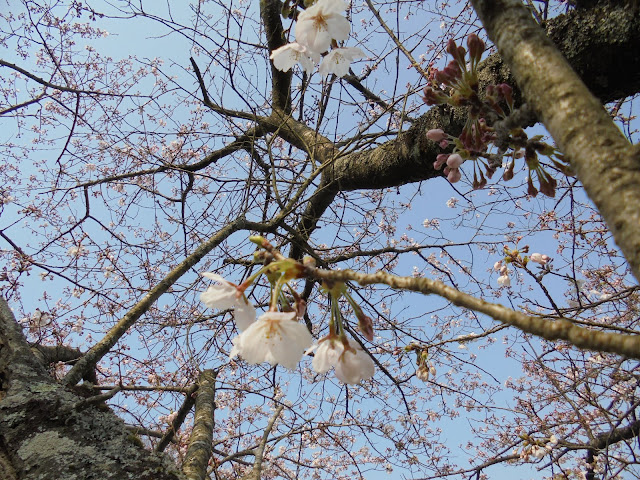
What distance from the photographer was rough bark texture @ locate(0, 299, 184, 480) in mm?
984

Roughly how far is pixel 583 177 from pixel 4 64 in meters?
4.07

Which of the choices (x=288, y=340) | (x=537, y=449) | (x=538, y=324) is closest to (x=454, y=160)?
(x=288, y=340)

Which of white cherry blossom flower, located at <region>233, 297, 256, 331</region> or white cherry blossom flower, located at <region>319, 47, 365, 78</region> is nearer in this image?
white cherry blossom flower, located at <region>233, 297, 256, 331</region>

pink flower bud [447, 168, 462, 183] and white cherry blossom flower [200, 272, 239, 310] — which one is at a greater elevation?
pink flower bud [447, 168, 462, 183]

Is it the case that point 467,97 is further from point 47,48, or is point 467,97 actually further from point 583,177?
point 47,48

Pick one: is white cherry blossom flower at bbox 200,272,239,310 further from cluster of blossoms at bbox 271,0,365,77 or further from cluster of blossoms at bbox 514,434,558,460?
cluster of blossoms at bbox 514,434,558,460

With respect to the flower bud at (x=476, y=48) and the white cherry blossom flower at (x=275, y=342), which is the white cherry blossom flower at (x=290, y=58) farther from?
the white cherry blossom flower at (x=275, y=342)

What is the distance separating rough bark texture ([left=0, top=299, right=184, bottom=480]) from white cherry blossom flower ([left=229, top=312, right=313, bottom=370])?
0.53 m

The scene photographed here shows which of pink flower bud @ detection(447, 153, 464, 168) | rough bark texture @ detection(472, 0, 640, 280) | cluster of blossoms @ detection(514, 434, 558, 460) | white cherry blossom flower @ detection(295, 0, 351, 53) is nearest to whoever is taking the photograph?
rough bark texture @ detection(472, 0, 640, 280)

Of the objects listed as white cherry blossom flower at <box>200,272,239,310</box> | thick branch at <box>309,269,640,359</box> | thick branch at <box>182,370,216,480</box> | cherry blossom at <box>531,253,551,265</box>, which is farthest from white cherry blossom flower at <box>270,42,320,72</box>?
cherry blossom at <box>531,253,551,265</box>

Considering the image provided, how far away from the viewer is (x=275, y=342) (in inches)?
31.2

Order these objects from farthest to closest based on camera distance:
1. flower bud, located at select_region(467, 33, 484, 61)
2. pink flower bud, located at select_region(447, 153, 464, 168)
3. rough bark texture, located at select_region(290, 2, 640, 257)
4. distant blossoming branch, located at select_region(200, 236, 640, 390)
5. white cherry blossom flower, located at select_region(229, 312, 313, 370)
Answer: rough bark texture, located at select_region(290, 2, 640, 257) < pink flower bud, located at select_region(447, 153, 464, 168) < flower bud, located at select_region(467, 33, 484, 61) < white cherry blossom flower, located at select_region(229, 312, 313, 370) < distant blossoming branch, located at select_region(200, 236, 640, 390)

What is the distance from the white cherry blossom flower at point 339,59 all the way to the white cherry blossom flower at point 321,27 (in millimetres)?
106

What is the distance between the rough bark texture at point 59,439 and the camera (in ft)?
3.23
